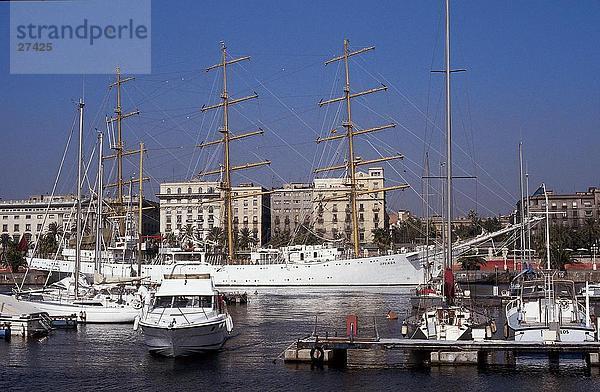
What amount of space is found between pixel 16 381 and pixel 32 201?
166629 mm

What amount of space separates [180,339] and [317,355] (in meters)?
5.85

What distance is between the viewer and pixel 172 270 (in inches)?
1489

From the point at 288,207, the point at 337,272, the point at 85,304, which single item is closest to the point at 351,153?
the point at 337,272

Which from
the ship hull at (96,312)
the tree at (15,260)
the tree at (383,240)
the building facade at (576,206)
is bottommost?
the ship hull at (96,312)

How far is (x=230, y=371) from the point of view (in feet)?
105

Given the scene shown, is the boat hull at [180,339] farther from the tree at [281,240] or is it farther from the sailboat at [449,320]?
the tree at [281,240]

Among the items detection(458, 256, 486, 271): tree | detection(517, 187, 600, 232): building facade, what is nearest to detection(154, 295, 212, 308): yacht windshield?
detection(458, 256, 486, 271): tree

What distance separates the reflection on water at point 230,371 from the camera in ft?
94.2

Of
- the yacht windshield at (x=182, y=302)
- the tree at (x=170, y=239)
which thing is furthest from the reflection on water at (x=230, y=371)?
the tree at (x=170, y=239)

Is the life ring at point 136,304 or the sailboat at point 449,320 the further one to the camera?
the life ring at point 136,304

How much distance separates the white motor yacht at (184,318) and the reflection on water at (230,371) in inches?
24.0

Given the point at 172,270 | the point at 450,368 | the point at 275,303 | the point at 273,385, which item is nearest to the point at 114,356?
the point at 172,270

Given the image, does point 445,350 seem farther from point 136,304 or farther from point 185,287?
point 136,304

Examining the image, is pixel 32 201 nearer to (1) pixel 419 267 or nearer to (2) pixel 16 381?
(1) pixel 419 267
